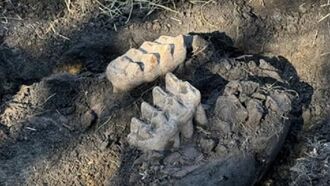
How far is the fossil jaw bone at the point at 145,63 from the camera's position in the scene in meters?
2.56

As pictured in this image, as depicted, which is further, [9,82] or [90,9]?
[90,9]

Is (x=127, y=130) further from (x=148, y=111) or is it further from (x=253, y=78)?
(x=253, y=78)

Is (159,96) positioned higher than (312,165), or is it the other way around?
(159,96)

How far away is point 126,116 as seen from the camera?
2.55m

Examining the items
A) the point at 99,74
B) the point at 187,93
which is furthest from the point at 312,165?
the point at 99,74

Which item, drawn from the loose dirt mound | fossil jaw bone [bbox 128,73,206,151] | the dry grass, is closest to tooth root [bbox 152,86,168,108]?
fossil jaw bone [bbox 128,73,206,151]

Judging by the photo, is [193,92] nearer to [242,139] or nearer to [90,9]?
[242,139]

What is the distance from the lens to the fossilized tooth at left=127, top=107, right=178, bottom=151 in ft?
7.85

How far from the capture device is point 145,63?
8.45ft

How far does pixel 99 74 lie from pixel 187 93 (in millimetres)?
A: 499

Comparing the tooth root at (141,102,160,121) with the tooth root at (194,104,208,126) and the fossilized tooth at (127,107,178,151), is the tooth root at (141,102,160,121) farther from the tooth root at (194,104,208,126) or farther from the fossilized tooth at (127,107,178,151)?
the tooth root at (194,104,208,126)

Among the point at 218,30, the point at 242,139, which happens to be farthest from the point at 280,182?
the point at 218,30

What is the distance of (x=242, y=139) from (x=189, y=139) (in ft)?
0.63

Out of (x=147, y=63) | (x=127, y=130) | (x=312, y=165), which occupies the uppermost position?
(x=147, y=63)
